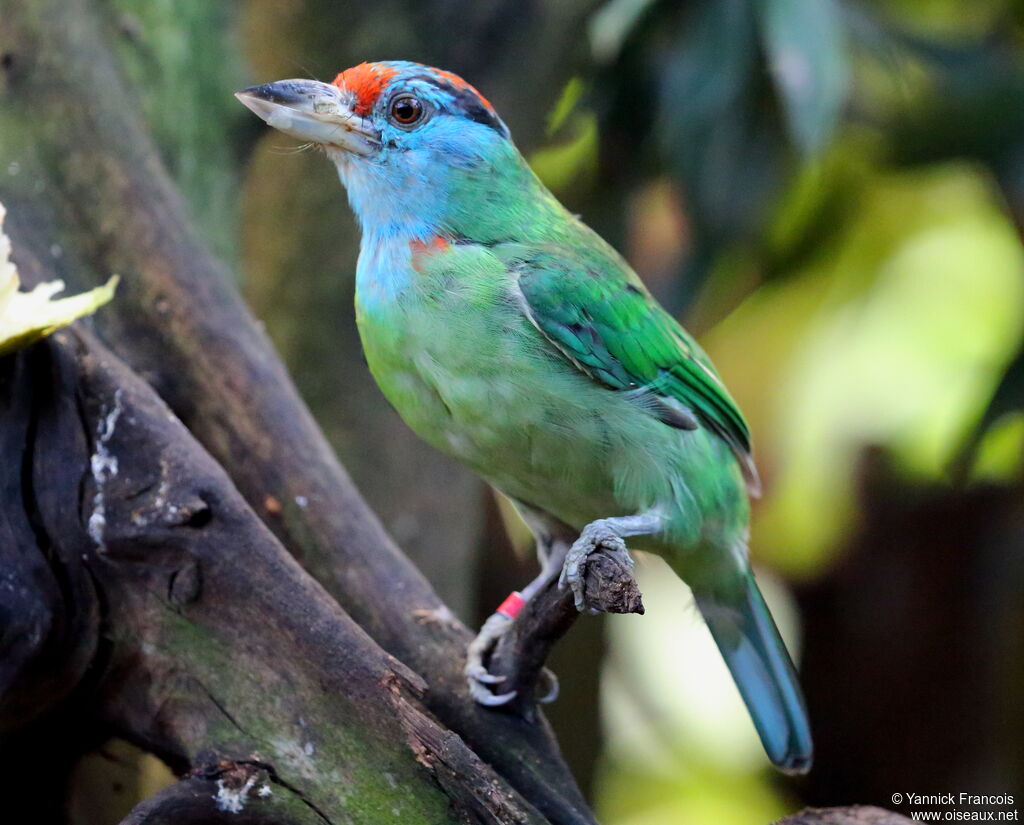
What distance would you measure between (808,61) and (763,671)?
6.17 feet

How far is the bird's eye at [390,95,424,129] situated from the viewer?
8.68 feet

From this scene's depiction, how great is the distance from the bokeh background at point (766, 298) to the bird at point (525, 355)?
475 millimetres

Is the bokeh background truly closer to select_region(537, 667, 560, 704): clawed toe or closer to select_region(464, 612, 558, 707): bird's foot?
select_region(537, 667, 560, 704): clawed toe

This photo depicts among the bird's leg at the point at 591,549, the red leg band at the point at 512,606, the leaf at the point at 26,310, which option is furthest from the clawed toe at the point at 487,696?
the leaf at the point at 26,310

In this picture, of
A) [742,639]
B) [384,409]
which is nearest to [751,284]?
[384,409]

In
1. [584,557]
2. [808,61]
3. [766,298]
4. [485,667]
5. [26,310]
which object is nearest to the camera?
[584,557]

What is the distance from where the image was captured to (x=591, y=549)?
216 centimetres

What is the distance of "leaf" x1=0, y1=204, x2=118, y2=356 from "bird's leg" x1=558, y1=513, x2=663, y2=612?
117cm

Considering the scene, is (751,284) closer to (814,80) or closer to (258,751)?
(814,80)

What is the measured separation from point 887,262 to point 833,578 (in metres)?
1.46

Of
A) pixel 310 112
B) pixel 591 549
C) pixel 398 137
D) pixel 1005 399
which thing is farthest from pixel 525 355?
pixel 1005 399

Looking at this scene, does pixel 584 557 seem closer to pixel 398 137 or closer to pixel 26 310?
pixel 398 137

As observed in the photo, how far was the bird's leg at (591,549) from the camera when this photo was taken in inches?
82.0

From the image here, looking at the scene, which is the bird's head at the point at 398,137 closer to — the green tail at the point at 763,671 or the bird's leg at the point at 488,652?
the bird's leg at the point at 488,652
